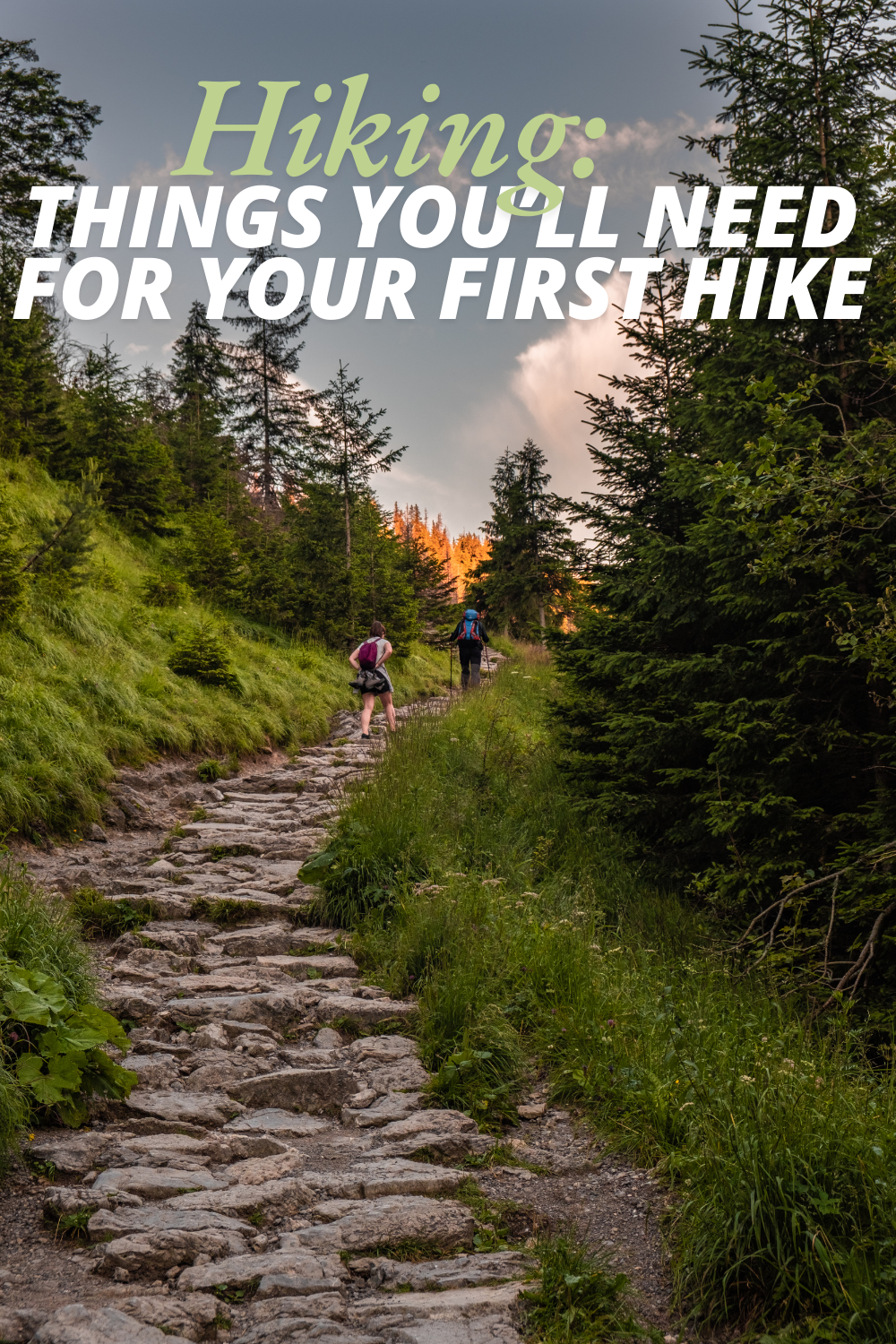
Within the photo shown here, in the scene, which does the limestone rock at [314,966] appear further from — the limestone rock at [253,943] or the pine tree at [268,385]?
the pine tree at [268,385]

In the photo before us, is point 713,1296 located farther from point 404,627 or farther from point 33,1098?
point 404,627

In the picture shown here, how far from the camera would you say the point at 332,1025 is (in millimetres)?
4852

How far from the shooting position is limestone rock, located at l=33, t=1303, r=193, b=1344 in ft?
6.94

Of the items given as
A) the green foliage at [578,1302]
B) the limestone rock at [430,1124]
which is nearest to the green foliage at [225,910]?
the limestone rock at [430,1124]

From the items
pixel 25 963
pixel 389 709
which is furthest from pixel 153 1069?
pixel 389 709

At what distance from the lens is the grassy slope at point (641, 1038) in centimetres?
243

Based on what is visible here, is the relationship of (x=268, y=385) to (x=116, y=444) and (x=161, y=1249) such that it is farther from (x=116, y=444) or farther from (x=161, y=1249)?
(x=161, y=1249)

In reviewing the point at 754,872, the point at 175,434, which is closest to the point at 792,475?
the point at 754,872

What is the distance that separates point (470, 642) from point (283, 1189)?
15.6 metres

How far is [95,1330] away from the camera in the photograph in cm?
217

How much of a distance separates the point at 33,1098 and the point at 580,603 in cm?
→ 830

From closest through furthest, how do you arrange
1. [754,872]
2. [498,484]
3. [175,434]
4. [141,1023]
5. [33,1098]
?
[33,1098], [141,1023], [754,872], [175,434], [498,484]

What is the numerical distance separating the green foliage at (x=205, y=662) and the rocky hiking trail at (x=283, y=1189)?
8217 millimetres

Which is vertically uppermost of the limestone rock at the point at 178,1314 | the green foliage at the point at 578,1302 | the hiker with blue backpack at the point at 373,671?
the hiker with blue backpack at the point at 373,671
